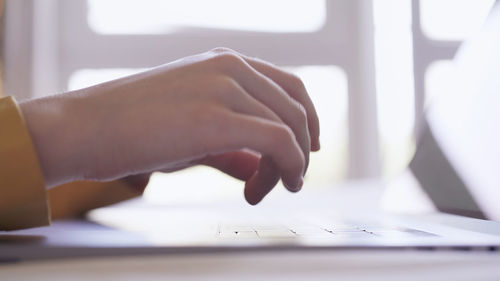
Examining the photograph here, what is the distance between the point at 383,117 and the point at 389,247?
4.46 ft

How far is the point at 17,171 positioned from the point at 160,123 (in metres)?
0.10

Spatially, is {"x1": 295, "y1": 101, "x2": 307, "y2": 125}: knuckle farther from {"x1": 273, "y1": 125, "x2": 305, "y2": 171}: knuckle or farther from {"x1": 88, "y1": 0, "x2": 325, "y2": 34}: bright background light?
{"x1": 88, "y1": 0, "x2": 325, "y2": 34}: bright background light

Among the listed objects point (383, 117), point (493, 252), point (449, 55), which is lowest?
point (493, 252)

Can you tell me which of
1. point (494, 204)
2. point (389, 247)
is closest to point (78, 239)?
point (389, 247)

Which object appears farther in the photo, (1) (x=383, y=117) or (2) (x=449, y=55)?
(1) (x=383, y=117)

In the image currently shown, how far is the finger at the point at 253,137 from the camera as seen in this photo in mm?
317

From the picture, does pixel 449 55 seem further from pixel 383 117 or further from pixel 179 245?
pixel 179 245

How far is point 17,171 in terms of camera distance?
30cm

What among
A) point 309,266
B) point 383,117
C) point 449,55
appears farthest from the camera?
point 383,117

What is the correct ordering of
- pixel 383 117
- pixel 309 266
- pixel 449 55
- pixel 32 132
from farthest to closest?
pixel 383 117 → pixel 449 55 → pixel 32 132 → pixel 309 266

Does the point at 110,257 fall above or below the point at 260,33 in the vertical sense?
below

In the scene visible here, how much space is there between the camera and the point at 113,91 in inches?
13.3

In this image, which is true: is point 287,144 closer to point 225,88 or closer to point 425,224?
point 225,88

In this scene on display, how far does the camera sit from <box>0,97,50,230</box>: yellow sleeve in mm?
302
